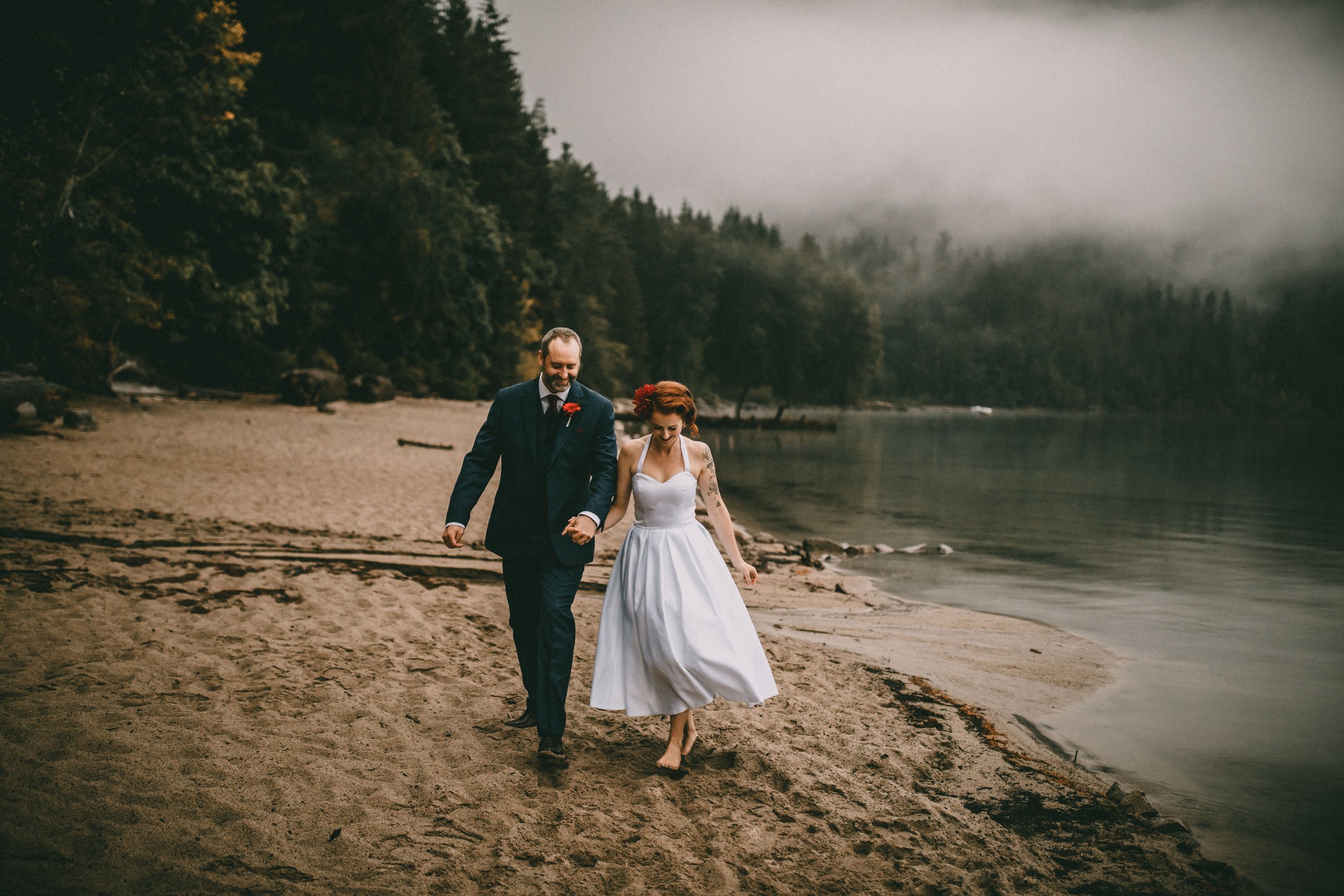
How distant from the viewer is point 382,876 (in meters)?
3.68

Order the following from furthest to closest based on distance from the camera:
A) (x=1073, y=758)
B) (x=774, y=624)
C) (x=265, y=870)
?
(x=774, y=624), (x=1073, y=758), (x=265, y=870)

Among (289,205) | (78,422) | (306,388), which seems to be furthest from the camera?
(306,388)

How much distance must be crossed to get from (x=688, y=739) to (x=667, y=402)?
2.05 meters

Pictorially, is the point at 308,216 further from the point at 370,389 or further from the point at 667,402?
the point at 667,402

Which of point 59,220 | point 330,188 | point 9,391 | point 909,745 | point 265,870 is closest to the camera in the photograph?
point 265,870

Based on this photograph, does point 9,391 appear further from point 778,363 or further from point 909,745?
point 778,363

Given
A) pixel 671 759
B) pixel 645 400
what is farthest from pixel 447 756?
pixel 645 400

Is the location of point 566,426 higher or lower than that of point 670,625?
higher

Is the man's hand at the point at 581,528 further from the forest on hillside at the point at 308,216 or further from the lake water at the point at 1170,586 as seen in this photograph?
the forest on hillside at the point at 308,216

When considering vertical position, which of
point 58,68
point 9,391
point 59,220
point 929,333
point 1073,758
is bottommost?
point 1073,758

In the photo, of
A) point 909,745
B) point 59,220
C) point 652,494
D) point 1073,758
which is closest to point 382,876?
point 652,494

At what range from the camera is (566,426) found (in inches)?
190

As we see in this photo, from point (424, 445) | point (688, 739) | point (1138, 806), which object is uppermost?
point (424, 445)

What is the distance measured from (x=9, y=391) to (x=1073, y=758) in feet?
62.5
